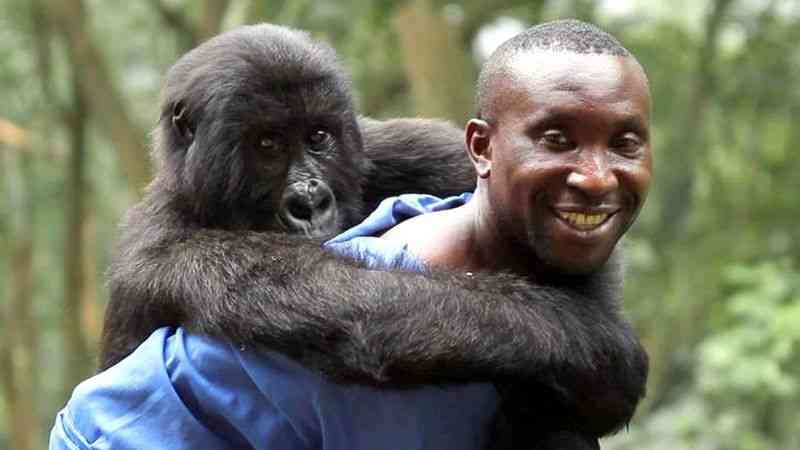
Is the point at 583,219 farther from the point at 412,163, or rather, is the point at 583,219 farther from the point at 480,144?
the point at 412,163

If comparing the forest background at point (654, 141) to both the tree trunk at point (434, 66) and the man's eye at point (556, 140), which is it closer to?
the tree trunk at point (434, 66)

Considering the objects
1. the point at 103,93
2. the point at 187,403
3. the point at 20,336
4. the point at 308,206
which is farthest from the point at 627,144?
the point at 20,336

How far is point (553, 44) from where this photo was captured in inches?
96.0

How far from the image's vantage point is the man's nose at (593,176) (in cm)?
236

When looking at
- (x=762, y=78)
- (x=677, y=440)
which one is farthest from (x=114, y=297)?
(x=762, y=78)

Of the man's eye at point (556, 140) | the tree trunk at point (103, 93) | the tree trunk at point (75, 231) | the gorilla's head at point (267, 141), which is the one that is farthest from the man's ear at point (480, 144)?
the tree trunk at point (75, 231)

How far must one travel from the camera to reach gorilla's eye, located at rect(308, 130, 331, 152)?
3.73 m

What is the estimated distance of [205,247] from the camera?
3.18m

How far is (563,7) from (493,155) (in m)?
7.20

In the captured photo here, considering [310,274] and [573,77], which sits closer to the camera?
[573,77]

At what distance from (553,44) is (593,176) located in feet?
0.82

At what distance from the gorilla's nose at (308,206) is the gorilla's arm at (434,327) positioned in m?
0.66

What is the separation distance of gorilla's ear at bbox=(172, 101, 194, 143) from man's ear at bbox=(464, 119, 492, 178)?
145 centimetres

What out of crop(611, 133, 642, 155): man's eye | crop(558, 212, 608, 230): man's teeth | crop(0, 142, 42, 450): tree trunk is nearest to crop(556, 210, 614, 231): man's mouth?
crop(558, 212, 608, 230): man's teeth
